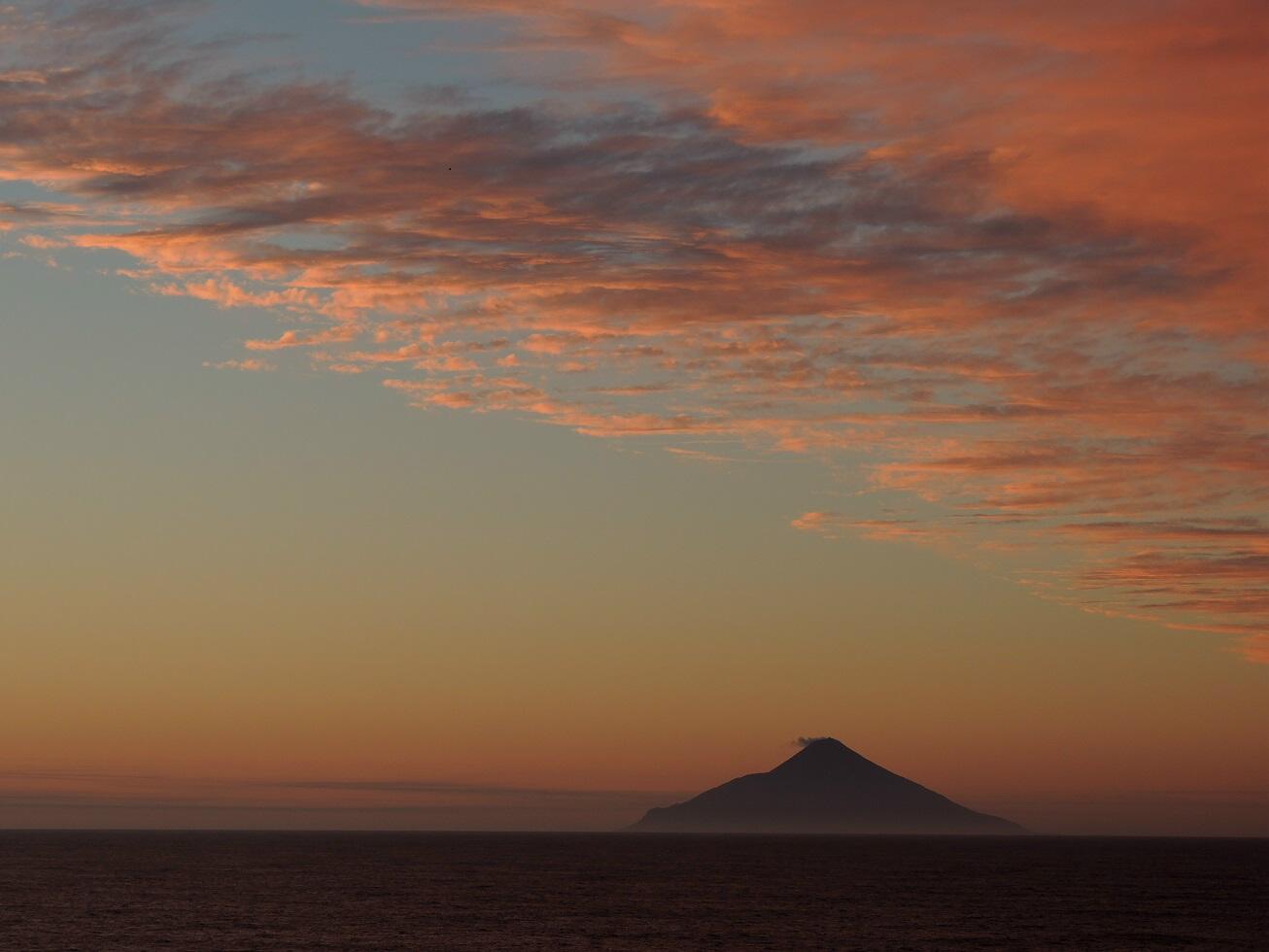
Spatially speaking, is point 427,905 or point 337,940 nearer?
point 337,940

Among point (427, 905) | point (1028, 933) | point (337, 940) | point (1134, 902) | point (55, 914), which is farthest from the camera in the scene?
point (1134, 902)

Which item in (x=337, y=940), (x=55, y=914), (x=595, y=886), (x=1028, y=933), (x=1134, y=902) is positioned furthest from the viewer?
(x=595, y=886)

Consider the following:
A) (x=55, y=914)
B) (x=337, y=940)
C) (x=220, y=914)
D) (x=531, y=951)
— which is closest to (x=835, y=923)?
(x=531, y=951)

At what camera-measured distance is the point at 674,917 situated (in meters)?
143

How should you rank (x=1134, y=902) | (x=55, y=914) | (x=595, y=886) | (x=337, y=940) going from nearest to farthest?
(x=337, y=940)
(x=55, y=914)
(x=1134, y=902)
(x=595, y=886)

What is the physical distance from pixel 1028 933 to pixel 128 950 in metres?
71.6

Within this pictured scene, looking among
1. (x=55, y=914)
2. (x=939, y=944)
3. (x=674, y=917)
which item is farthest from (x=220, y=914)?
(x=939, y=944)

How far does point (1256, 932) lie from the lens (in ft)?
447

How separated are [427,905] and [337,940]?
38.3 meters

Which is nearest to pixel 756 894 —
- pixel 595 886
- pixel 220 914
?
pixel 595 886

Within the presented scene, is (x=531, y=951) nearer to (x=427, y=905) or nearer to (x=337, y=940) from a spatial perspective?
(x=337, y=940)

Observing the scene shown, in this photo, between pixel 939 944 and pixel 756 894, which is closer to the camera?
pixel 939 944

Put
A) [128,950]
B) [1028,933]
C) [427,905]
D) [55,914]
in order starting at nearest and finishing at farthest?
1. [128,950]
2. [1028,933]
3. [55,914]
4. [427,905]

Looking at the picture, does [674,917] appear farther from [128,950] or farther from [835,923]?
[128,950]
